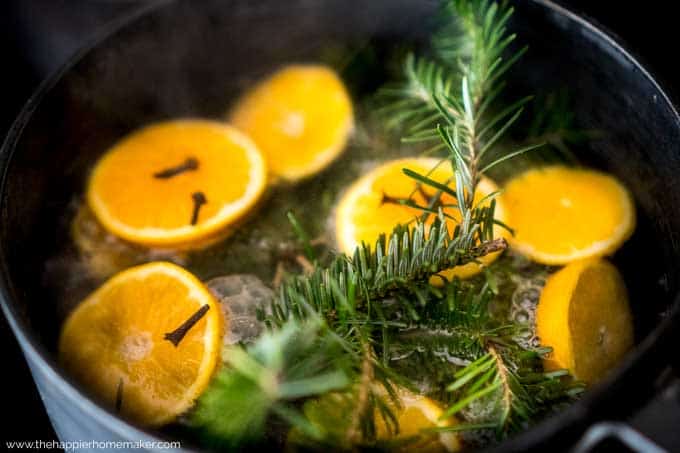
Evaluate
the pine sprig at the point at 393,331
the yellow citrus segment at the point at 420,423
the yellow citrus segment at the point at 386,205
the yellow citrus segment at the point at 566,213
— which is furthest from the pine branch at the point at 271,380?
the yellow citrus segment at the point at 566,213

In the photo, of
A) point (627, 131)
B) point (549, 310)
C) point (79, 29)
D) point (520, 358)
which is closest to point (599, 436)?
point (520, 358)

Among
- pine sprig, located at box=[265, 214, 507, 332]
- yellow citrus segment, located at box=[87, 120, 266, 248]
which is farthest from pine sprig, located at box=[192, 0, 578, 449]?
yellow citrus segment, located at box=[87, 120, 266, 248]

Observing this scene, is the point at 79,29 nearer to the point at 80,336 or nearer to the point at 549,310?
→ the point at 80,336

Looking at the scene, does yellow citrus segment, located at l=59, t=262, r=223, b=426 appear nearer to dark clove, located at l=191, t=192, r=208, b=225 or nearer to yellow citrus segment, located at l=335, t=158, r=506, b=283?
dark clove, located at l=191, t=192, r=208, b=225

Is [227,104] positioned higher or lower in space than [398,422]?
higher

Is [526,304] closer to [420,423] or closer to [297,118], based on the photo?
[420,423]

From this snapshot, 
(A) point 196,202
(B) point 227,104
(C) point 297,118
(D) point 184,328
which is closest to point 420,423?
(D) point 184,328

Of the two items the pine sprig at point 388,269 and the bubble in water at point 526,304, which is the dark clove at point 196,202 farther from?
the bubble in water at point 526,304
